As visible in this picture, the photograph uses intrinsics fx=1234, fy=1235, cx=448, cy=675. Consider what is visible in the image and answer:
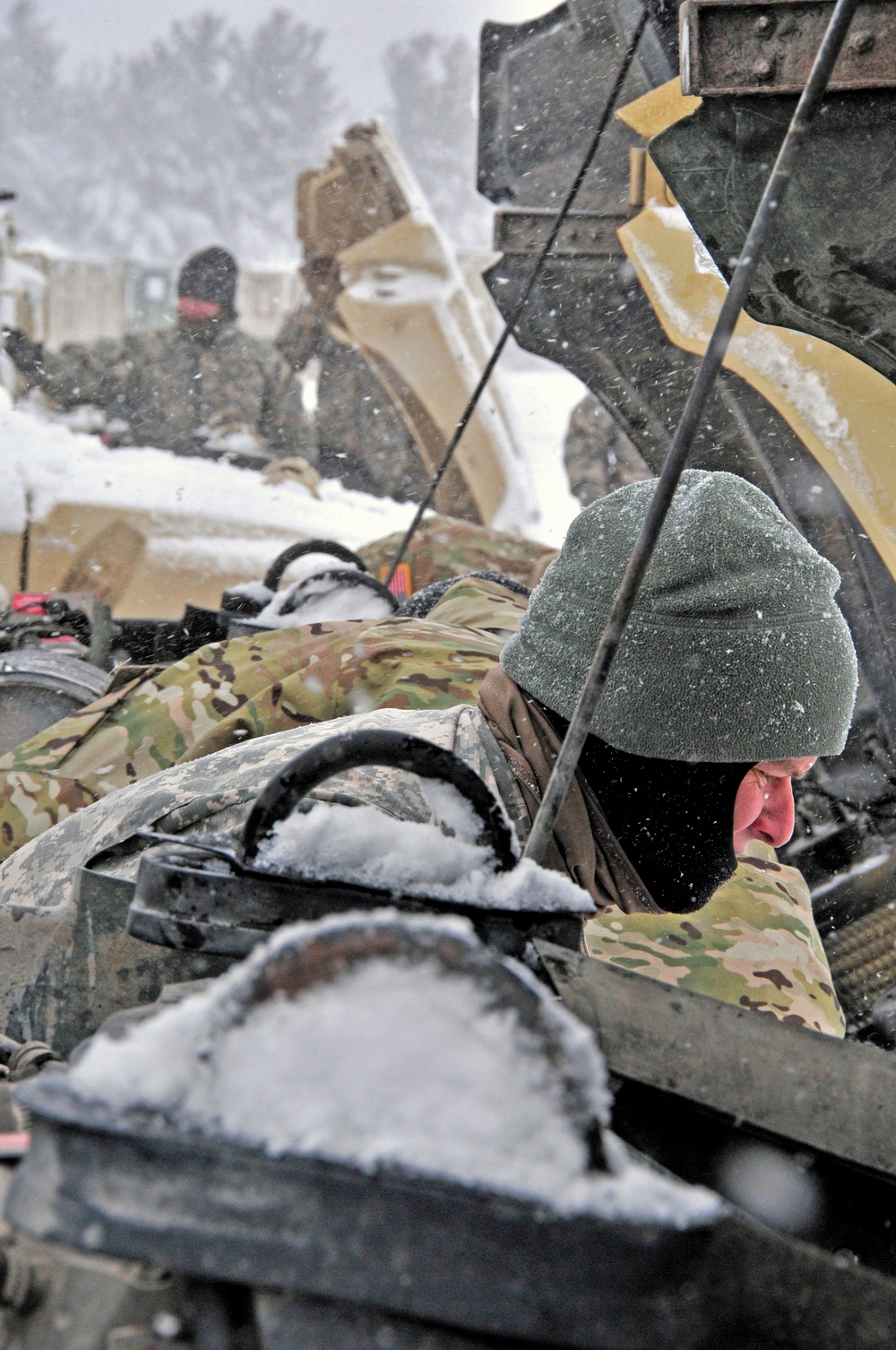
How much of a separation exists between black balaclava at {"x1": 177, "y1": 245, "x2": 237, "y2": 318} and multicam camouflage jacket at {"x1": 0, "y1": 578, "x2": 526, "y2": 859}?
831 centimetres

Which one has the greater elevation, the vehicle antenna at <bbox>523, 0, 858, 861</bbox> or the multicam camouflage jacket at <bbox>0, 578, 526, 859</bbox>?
the vehicle antenna at <bbox>523, 0, 858, 861</bbox>

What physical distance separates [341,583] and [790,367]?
128cm

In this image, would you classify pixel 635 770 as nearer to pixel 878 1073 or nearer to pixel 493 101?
pixel 878 1073

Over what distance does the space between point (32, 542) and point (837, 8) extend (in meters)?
5.29

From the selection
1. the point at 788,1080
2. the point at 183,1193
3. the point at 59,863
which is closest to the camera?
the point at 183,1193

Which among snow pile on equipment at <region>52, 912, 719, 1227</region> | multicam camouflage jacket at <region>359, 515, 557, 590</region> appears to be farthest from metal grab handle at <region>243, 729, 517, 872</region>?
multicam camouflage jacket at <region>359, 515, 557, 590</region>

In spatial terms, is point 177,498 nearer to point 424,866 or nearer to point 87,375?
point 87,375

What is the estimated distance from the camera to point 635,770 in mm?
1558

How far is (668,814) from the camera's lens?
1565 mm

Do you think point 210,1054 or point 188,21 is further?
point 188,21

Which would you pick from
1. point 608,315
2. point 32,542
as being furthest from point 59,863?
point 32,542

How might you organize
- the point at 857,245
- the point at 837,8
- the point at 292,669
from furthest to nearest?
the point at 292,669
the point at 857,245
the point at 837,8

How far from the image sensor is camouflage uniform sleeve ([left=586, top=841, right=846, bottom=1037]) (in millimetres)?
1995

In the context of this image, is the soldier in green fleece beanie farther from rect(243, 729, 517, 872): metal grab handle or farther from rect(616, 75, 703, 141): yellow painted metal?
rect(616, 75, 703, 141): yellow painted metal
